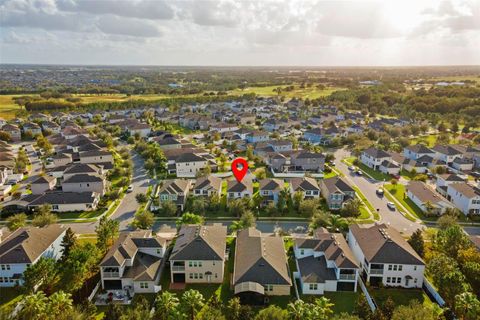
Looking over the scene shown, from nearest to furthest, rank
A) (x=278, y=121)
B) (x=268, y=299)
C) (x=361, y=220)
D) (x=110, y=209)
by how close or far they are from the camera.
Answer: (x=268, y=299), (x=361, y=220), (x=110, y=209), (x=278, y=121)

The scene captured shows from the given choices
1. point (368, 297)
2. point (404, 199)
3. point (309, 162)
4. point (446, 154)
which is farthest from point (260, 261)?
point (446, 154)

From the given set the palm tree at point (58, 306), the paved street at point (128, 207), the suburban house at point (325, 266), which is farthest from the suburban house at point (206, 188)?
the palm tree at point (58, 306)

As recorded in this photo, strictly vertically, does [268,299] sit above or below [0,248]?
below

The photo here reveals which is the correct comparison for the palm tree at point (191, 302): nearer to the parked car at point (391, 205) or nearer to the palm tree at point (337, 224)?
the palm tree at point (337, 224)

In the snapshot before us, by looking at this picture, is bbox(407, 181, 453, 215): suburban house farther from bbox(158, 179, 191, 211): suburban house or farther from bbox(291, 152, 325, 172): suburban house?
bbox(158, 179, 191, 211): suburban house

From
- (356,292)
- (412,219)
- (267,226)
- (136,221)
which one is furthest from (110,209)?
(412,219)

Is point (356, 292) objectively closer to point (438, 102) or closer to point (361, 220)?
point (361, 220)
